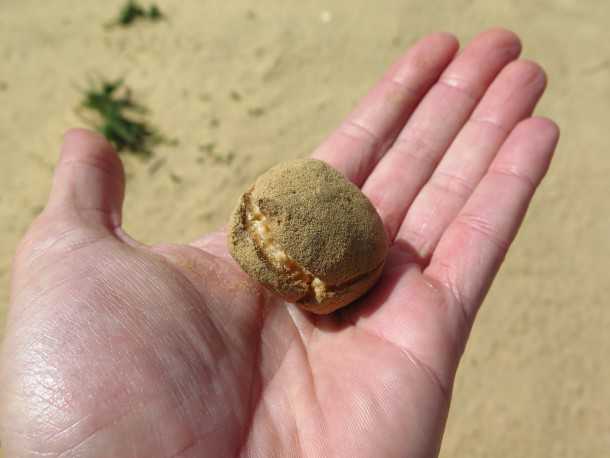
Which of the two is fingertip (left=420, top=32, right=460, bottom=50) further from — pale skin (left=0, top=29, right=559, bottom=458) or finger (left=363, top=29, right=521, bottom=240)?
pale skin (left=0, top=29, right=559, bottom=458)

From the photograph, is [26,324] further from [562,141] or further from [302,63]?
[562,141]

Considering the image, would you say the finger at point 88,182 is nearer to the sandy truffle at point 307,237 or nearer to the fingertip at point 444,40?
the sandy truffle at point 307,237

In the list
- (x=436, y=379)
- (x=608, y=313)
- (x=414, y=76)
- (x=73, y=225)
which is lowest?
(x=608, y=313)

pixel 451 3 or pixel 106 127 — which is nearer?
pixel 106 127

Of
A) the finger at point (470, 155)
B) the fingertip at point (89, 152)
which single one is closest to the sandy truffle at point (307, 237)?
the finger at point (470, 155)

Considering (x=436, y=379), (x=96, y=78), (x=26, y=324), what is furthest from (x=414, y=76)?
(x=96, y=78)

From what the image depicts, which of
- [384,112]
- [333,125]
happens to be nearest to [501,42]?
[384,112]

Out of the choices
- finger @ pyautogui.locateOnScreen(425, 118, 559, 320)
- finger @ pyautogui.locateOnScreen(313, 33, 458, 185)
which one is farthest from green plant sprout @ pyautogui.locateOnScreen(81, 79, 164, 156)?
finger @ pyautogui.locateOnScreen(425, 118, 559, 320)
